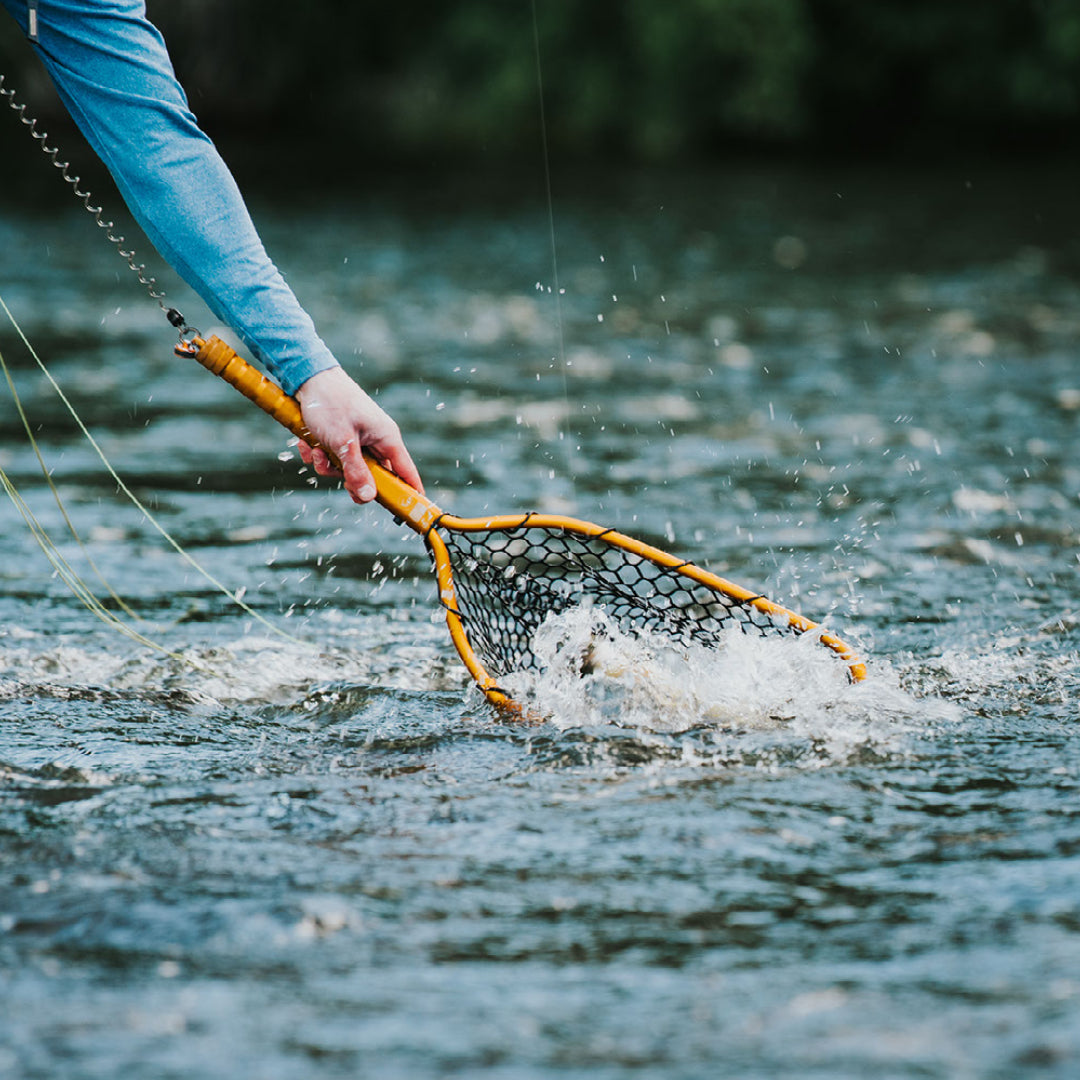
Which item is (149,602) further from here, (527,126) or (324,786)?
(527,126)

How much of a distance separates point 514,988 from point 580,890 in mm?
449

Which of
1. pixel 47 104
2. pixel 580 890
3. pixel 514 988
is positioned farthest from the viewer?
pixel 47 104

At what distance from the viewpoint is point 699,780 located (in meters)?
4.09

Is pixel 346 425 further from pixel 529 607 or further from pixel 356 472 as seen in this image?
pixel 529 607

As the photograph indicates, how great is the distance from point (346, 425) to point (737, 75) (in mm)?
28632

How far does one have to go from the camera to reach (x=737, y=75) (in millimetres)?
31297

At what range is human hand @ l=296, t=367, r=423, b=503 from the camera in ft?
13.7

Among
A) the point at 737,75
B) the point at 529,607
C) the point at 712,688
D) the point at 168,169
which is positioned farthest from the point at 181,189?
the point at 737,75

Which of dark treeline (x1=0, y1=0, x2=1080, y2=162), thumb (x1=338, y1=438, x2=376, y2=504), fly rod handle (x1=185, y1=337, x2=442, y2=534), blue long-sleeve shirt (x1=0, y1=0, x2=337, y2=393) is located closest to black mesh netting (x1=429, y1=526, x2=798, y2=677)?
thumb (x1=338, y1=438, x2=376, y2=504)

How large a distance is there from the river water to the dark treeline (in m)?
21.0

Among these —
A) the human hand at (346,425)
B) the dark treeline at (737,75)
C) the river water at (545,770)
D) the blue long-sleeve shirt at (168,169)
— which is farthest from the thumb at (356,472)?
the dark treeline at (737,75)

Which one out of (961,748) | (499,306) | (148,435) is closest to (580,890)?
(961,748)

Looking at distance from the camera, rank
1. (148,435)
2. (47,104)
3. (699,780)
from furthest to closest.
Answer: (47,104) < (148,435) < (699,780)

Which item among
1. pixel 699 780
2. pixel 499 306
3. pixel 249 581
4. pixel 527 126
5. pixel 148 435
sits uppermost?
pixel 527 126
